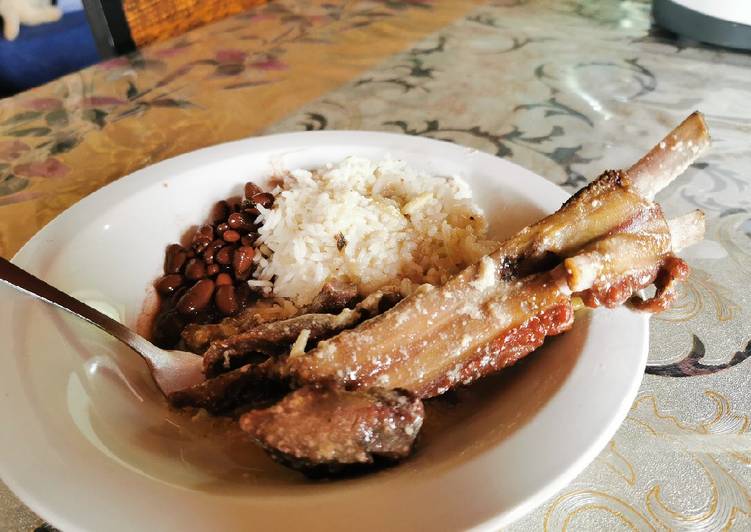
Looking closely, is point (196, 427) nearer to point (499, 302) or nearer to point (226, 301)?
point (226, 301)

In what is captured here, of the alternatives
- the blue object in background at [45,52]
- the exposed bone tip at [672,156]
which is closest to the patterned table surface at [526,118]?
the exposed bone tip at [672,156]

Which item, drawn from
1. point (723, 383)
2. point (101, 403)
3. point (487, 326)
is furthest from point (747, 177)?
point (101, 403)

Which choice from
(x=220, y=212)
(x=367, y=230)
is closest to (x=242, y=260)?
(x=220, y=212)

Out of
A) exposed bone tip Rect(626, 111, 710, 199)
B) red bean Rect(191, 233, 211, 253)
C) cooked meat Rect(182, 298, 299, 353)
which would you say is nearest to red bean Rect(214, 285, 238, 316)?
cooked meat Rect(182, 298, 299, 353)

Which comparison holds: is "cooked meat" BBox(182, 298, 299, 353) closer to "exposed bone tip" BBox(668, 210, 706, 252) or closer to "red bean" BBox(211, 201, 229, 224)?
"red bean" BBox(211, 201, 229, 224)

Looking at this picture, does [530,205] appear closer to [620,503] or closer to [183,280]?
[620,503]

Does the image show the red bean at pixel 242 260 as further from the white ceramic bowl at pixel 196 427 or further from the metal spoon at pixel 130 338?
the metal spoon at pixel 130 338
